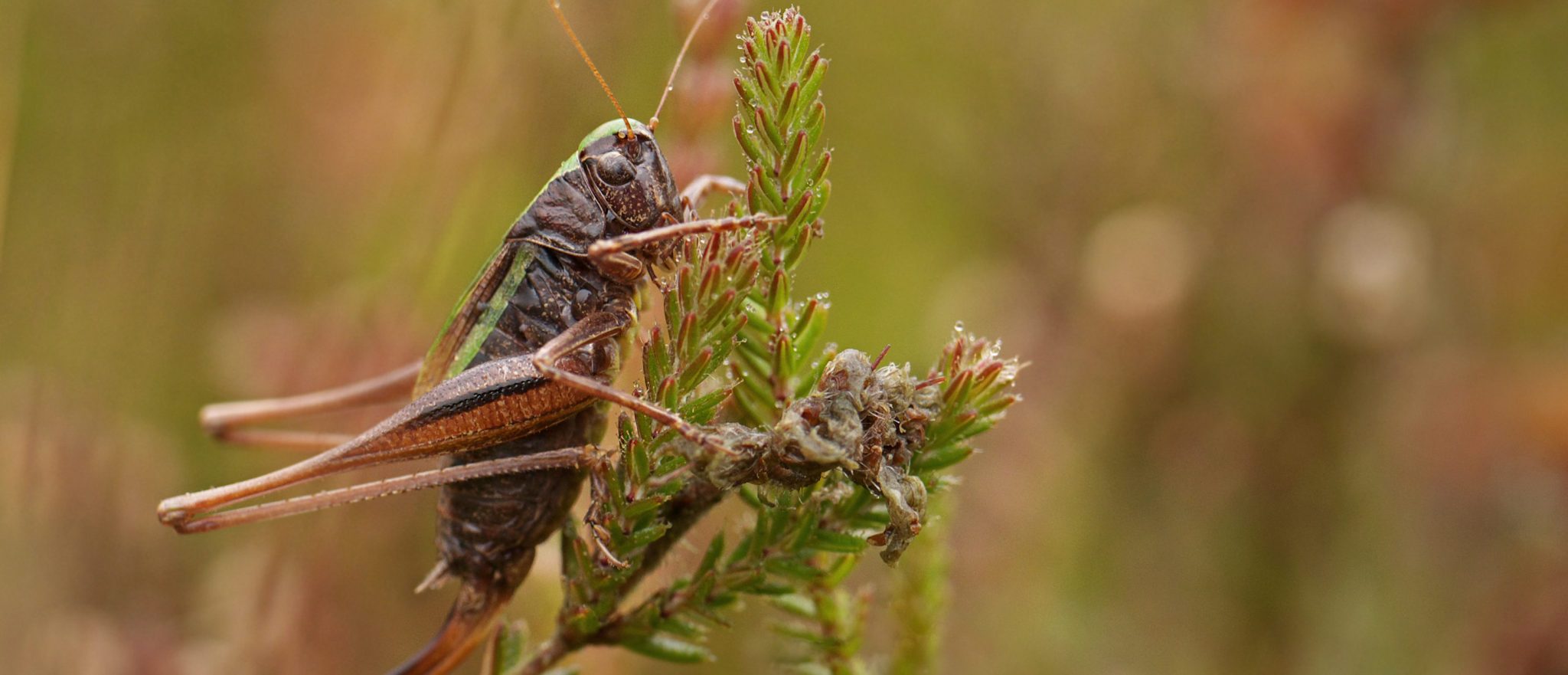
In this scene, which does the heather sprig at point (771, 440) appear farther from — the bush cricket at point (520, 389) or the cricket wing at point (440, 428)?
the cricket wing at point (440, 428)

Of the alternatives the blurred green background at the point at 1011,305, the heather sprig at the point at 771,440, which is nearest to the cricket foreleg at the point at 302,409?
the blurred green background at the point at 1011,305

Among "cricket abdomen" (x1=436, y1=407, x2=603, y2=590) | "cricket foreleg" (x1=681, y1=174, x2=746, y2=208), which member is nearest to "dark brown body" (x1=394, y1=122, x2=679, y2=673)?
"cricket abdomen" (x1=436, y1=407, x2=603, y2=590)

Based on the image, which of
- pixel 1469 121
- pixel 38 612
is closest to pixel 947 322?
pixel 1469 121

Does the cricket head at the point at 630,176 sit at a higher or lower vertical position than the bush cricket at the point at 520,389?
higher

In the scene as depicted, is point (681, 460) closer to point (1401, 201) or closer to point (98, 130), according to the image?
point (98, 130)

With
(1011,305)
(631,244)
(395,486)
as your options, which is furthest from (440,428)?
(1011,305)

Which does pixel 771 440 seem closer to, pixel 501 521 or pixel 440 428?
pixel 501 521

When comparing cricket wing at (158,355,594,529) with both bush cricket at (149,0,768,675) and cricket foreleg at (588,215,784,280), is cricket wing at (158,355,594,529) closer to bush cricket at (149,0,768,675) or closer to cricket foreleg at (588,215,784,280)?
→ bush cricket at (149,0,768,675)
